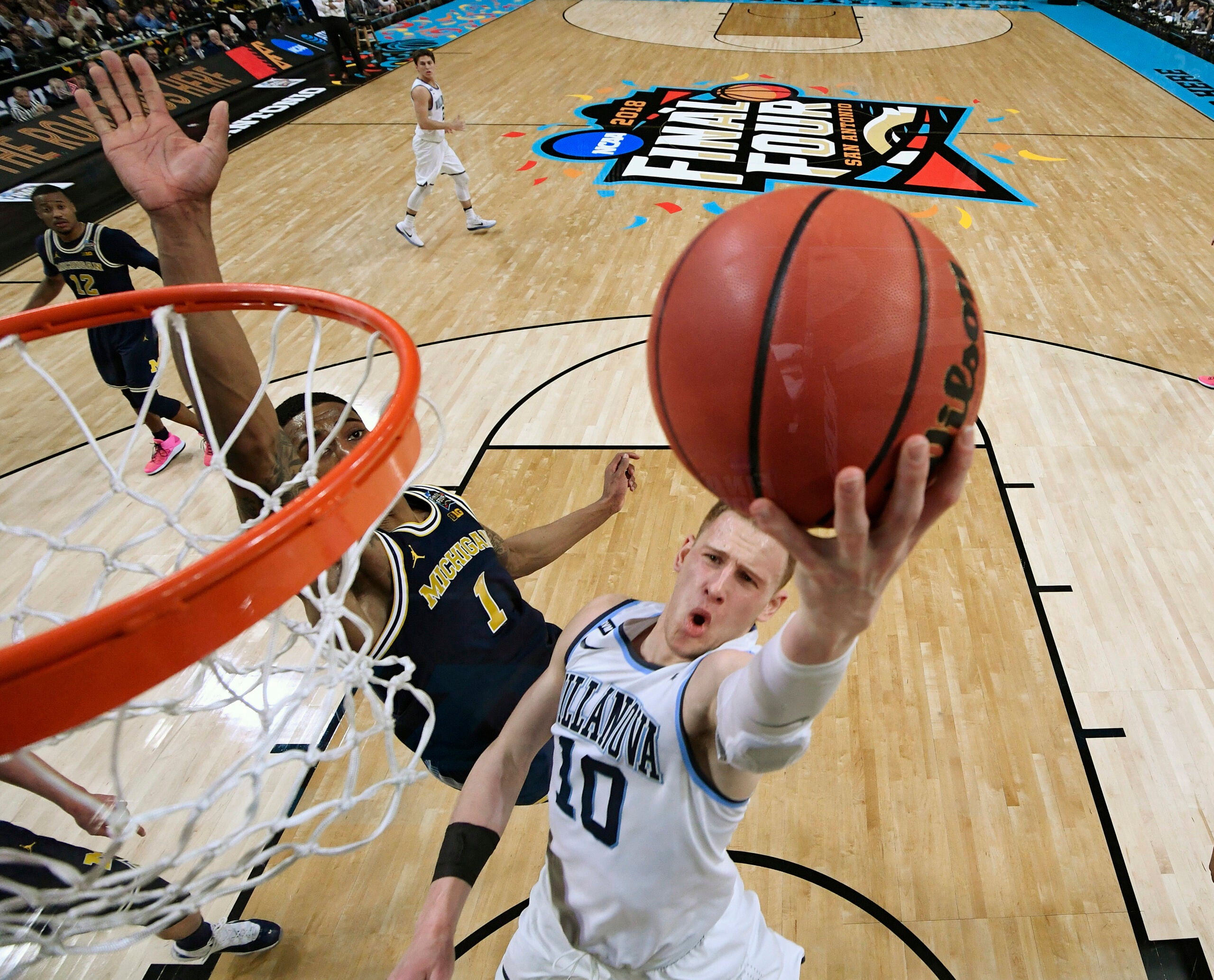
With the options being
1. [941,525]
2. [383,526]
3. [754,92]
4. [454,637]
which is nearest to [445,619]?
[454,637]

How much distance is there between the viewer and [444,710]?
6.75 ft

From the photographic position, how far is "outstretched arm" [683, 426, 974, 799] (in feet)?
2.76

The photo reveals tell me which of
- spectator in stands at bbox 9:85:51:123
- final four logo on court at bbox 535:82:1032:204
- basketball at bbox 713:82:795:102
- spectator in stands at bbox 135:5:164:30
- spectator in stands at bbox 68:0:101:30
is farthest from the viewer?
spectator in stands at bbox 135:5:164:30

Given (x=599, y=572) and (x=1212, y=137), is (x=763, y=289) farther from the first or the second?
(x=1212, y=137)

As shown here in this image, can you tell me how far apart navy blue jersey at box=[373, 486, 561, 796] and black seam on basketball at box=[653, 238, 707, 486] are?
37.9 inches

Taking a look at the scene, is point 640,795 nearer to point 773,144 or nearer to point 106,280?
point 106,280

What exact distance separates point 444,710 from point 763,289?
1.38 meters

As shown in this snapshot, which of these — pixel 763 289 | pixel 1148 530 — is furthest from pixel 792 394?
pixel 1148 530

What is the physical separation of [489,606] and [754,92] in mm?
9694

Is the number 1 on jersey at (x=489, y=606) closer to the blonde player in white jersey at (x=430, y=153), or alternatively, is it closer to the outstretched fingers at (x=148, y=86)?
the outstretched fingers at (x=148, y=86)

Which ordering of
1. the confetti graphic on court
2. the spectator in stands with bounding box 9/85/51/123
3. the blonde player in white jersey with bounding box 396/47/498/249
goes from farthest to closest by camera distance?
the confetti graphic on court < the spectator in stands with bounding box 9/85/51/123 < the blonde player in white jersey with bounding box 396/47/498/249

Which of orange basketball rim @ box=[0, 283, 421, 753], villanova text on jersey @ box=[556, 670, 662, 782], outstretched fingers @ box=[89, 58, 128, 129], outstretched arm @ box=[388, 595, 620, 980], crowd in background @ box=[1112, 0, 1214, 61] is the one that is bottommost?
crowd in background @ box=[1112, 0, 1214, 61]


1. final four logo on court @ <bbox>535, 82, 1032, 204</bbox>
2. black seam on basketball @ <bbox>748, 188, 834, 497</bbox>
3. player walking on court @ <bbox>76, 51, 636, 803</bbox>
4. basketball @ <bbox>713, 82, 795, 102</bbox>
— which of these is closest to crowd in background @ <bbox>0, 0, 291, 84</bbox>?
final four logo on court @ <bbox>535, 82, 1032, 204</bbox>

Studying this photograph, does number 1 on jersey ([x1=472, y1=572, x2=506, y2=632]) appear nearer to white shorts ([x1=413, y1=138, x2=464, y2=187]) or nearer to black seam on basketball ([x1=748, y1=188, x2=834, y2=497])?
black seam on basketball ([x1=748, y1=188, x2=834, y2=497])
